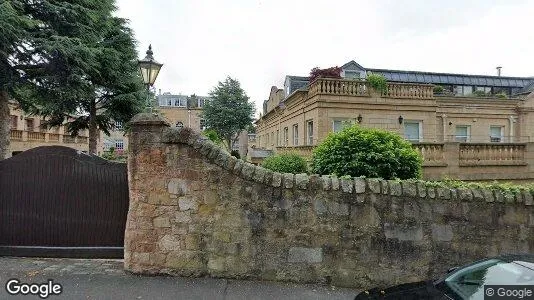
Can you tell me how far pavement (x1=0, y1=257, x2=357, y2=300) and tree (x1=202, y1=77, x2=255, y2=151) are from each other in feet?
104

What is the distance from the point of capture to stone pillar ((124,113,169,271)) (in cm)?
572

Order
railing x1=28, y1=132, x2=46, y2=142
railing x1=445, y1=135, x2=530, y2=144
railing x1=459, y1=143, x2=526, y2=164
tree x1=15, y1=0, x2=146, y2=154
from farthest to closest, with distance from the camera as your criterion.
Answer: railing x1=28, y1=132, x2=46, y2=142, railing x1=445, y1=135, x2=530, y2=144, railing x1=459, y1=143, x2=526, y2=164, tree x1=15, y1=0, x2=146, y2=154

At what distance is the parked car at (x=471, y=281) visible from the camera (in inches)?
135

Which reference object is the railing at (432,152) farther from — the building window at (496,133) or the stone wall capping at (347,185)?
the building window at (496,133)

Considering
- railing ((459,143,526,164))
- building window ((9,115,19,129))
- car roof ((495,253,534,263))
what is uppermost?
building window ((9,115,19,129))

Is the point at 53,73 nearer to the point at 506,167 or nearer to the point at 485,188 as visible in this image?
the point at 485,188

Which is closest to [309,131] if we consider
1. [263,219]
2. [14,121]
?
[263,219]

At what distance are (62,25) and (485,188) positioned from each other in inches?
551

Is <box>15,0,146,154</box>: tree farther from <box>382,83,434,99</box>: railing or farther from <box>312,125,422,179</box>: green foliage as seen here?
<box>382,83,434,99</box>: railing

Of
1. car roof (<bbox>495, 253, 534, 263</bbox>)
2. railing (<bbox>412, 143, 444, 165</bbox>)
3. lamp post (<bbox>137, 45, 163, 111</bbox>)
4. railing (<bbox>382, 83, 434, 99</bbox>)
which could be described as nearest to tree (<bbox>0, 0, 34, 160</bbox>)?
lamp post (<bbox>137, 45, 163, 111</bbox>)

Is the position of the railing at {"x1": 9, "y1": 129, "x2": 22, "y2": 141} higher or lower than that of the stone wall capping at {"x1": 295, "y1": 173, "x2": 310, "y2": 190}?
higher

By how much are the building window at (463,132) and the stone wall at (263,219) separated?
65.7ft

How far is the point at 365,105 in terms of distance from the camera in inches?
734

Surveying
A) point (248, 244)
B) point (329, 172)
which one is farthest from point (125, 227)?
point (329, 172)
